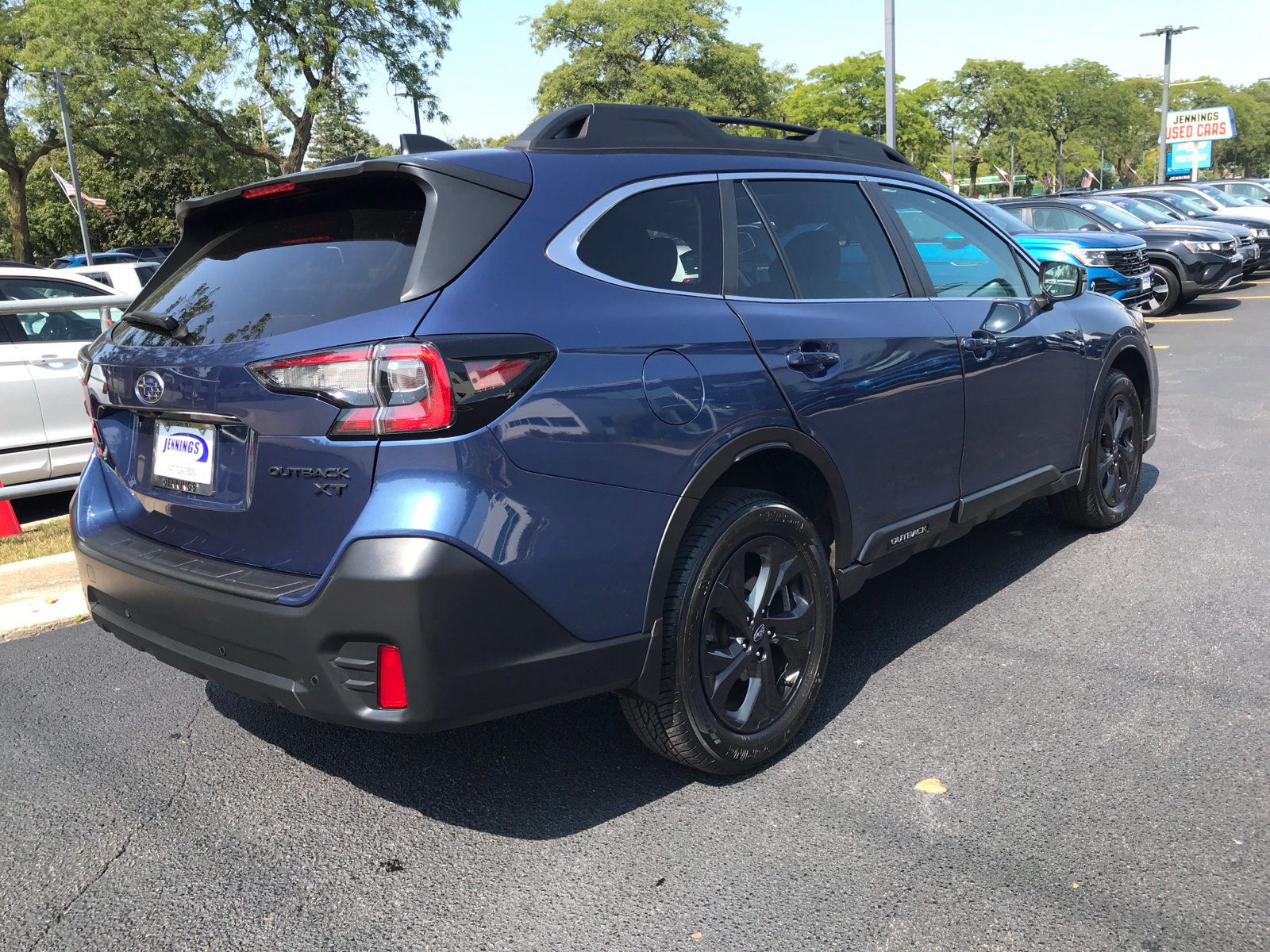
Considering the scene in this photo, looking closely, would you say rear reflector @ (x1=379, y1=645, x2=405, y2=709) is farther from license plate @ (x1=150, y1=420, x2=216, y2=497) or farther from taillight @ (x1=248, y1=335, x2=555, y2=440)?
license plate @ (x1=150, y1=420, x2=216, y2=497)

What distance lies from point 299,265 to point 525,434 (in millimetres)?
836

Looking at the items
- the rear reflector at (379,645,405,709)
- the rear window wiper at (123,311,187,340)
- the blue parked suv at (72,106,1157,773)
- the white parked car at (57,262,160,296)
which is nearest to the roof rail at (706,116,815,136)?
the blue parked suv at (72,106,1157,773)

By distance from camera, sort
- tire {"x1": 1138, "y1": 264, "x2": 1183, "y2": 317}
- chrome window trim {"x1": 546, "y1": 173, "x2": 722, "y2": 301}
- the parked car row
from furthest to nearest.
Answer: tire {"x1": 1138, "y1": 264, "x2": 1183, "y2": 317} → the parked car row → chrome window trim {"x1": 546, "y1": 173, "x2": 722, "y2": 301}

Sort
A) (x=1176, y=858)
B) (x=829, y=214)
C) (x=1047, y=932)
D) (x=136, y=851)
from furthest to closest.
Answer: (x=829, y=214), (x=136, y=851), (x=1176, y=858), (x=1047, y=932)

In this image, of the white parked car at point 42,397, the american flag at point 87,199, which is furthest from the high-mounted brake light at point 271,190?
the american flag at point 87,199

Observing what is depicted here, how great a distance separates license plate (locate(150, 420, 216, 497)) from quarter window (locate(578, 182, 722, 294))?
3.49 feet

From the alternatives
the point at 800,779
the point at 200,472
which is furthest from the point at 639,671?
the point at 200,472

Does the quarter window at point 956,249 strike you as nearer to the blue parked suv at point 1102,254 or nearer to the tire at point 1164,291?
the blue parked suv at point 1102,254

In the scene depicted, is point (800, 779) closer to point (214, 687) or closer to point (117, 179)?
point (214, 687)

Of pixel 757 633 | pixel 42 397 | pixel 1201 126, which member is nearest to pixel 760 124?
pixel 757 633

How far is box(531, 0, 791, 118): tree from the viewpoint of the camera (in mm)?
52688

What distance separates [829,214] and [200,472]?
7.12 feet

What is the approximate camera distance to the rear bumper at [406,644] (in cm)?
238

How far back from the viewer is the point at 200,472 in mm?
2781
